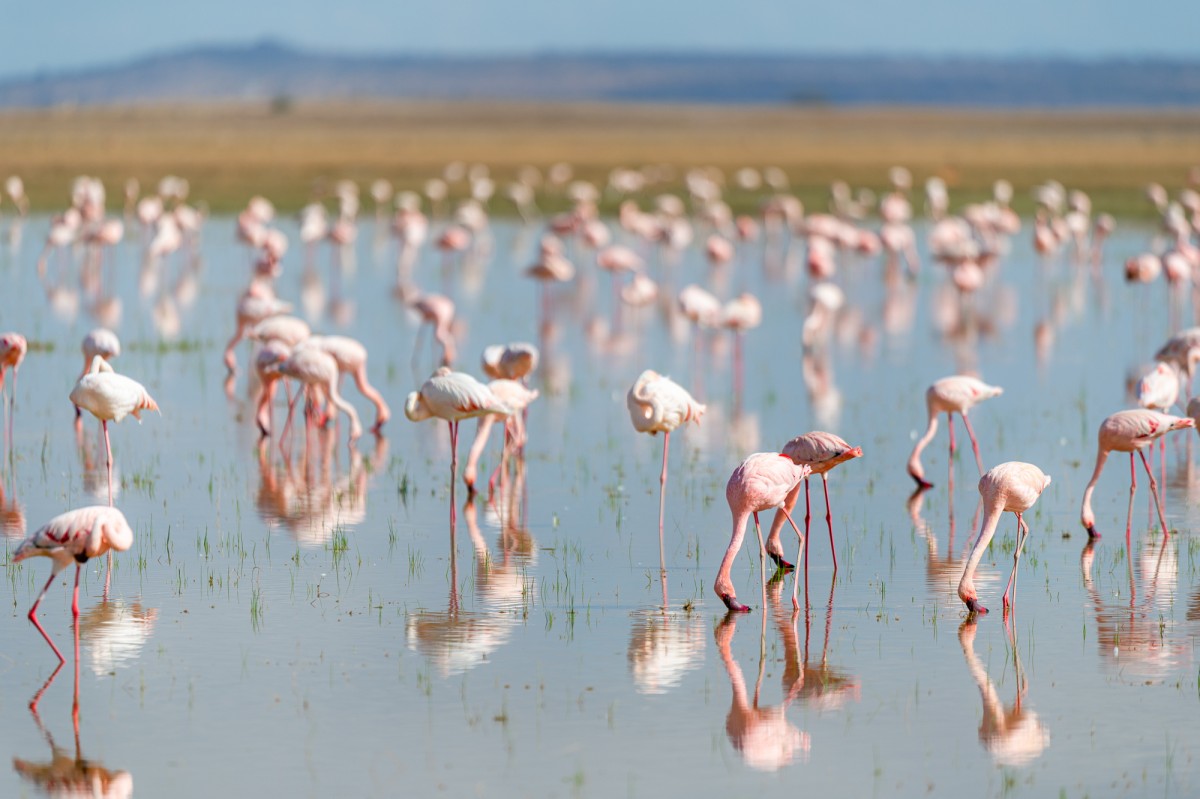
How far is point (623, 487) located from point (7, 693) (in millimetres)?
4796

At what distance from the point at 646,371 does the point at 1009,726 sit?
11.8 feet

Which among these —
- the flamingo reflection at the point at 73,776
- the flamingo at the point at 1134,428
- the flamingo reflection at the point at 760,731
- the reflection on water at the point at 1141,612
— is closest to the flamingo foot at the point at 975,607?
the reflection on water at the point at 1141,612

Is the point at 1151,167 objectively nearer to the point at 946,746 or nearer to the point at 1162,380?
the point at 1162,380

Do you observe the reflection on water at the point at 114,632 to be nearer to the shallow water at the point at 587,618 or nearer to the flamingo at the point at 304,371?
the shallow water at the point at 587,618

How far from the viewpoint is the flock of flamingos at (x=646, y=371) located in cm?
796

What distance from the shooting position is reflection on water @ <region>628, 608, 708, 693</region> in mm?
7160

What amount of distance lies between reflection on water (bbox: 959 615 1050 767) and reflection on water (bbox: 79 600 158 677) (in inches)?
123

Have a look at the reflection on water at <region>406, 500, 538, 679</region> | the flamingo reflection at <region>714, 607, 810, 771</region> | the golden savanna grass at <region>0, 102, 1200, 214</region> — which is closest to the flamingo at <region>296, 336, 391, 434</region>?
the reflection on water at <region>406, 500, 538, 679</region>

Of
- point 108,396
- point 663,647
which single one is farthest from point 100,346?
point 663,647

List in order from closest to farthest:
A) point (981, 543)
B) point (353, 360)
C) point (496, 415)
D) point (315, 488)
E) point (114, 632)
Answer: point (114, 632) → point (981, 543) → point (496, 415) → point (315, 488) → point (353, 360)

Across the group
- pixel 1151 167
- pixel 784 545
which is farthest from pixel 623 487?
pixel 1151 167

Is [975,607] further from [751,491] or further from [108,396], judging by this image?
[108,396]

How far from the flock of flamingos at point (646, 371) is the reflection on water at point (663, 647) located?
25 centimetres

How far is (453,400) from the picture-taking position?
998cm
